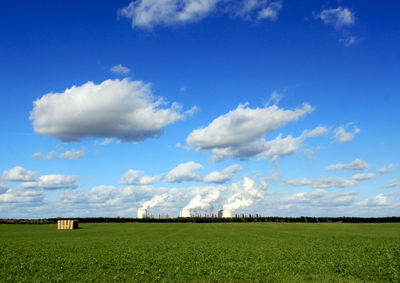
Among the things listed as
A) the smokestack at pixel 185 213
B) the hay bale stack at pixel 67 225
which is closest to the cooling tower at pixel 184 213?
the smokestack at pixel 185 213

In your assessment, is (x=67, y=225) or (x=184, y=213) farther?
(x=184, y=213)

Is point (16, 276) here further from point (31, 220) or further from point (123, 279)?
point (31, 220)

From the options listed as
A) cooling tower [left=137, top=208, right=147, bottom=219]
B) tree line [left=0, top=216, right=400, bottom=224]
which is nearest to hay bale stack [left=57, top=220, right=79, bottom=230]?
tree line [left=0, top=216, right=400, bottom=224]

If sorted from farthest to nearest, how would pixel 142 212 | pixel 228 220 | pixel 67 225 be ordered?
pixel 142 212 → pixel 228 220 → pixel 67 225

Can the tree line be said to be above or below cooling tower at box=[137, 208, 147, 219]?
below

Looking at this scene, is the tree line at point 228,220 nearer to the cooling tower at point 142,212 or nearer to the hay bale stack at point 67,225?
the cooling tower at point 142,212

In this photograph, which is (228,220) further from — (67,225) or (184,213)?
(67,225)

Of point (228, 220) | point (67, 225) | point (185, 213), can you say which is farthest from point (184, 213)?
point (67, 225)

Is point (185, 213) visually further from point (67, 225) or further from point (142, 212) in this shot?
point (67, 225)

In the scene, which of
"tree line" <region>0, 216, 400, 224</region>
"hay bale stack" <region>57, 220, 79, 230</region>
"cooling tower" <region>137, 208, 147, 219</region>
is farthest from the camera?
"cooling tower" <region>137, 208, 147, 219</region>

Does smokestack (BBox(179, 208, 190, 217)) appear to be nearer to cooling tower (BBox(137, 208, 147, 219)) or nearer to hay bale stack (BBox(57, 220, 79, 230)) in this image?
cooling tower (BBox(137, 208, 147, 219))

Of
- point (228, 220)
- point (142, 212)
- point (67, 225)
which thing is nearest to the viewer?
point (67, 225)

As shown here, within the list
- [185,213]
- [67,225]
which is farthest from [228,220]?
[67,225]

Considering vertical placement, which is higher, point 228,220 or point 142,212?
point 142,212
